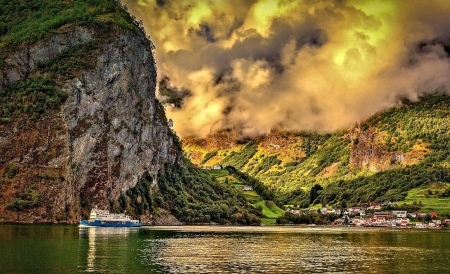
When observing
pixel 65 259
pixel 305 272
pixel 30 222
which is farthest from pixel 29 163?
pixel 305 272

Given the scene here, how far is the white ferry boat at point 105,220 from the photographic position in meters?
171

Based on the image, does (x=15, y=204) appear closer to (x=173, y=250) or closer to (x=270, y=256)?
(x=173, y=250)

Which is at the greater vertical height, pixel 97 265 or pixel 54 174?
pixel 54 174

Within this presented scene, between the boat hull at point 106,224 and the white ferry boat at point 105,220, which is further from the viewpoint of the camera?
the white ferry boat at point 105,220

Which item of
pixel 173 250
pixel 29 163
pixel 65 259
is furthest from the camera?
pixel 29 163

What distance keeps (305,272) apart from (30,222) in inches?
5062

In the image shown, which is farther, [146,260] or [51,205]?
[51,205]

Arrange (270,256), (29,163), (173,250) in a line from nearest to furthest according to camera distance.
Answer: (270,256)
(173,250)
(29,163)

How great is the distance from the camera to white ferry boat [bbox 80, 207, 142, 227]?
17138cm

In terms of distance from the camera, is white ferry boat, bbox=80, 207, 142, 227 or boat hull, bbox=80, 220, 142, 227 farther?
white ferry boat, bbox=80, 207, 142, 227

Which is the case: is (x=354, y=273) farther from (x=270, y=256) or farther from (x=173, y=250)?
(x=173, y=250)

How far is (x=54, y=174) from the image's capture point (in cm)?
17838

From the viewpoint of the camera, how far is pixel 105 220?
180 m

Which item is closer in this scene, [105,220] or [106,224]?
[106,224]
